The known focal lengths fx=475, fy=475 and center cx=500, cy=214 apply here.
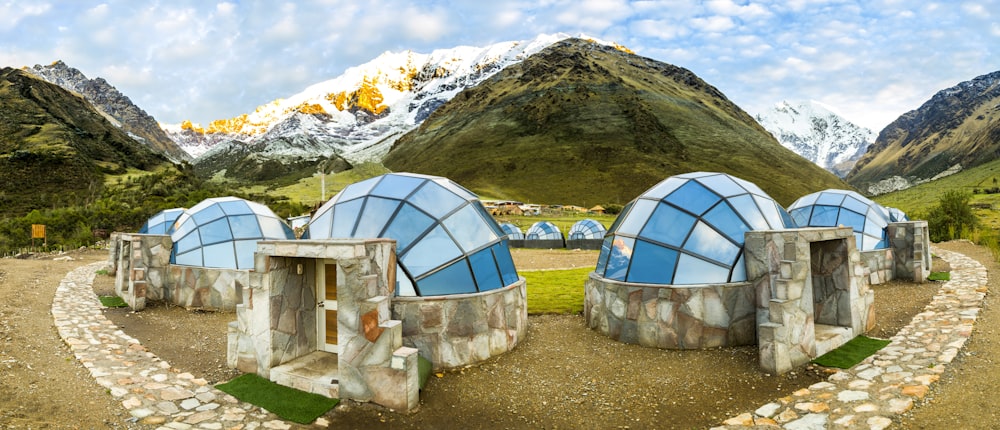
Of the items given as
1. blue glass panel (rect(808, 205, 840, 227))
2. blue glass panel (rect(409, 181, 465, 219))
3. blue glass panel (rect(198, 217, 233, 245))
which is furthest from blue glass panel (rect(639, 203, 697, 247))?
blue glass panel (rect(198, 217, 233, 245))

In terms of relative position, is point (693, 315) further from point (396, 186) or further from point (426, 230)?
point (396, 186)

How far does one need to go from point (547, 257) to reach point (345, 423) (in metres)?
Result: 24.1

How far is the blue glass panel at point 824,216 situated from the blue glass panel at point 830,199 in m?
0.23

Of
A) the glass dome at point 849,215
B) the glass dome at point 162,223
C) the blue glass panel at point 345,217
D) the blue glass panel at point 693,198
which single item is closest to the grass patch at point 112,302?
the glass dome at point 162,223

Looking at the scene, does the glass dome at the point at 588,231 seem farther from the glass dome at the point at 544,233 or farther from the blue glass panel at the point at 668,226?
the blue glass panel at the point at 668,226

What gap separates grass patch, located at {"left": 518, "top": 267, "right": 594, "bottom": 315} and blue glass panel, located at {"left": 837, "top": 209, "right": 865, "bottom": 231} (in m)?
9.42

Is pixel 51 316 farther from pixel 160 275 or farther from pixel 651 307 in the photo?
pixel 651 307

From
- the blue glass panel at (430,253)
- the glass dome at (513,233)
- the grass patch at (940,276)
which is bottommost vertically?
the grass patch at (940,276)

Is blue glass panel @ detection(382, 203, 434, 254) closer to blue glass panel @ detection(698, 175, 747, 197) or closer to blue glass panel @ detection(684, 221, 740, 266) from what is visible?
blue glass panel @ detection(684, 221, 740, 266)

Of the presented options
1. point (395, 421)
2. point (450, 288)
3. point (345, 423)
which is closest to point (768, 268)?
point (450, 288)

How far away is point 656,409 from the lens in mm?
6902

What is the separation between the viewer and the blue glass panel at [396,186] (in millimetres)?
9766

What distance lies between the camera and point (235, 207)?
1584cm

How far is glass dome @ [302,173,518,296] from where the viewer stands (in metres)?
8.83
